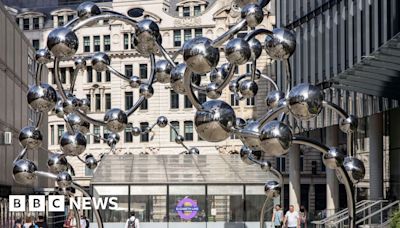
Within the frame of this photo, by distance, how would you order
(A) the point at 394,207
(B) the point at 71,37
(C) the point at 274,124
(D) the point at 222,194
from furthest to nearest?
(D) the point at 222,194 < (A) the point at 394,207 < (B) the point at 71,37 < (C) the point at 274,124

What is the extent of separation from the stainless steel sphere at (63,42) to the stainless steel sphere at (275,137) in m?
3.13

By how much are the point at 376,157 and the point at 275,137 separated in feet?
92.9

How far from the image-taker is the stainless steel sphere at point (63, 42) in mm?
12648

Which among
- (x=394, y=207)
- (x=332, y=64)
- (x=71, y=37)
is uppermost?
(x=332, y=64)

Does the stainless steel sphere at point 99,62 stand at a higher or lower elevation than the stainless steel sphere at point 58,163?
higher

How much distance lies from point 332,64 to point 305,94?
3092 cm

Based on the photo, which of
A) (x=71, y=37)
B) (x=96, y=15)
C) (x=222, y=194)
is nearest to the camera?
(x=71, y=37)

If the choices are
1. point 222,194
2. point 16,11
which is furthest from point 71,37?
point 16,11

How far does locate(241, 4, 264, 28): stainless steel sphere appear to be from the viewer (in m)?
12.0

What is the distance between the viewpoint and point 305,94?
1084 centimetres

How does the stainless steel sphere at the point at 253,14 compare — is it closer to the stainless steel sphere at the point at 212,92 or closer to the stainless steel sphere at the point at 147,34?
the stainless steel sphere at the point at 212,92

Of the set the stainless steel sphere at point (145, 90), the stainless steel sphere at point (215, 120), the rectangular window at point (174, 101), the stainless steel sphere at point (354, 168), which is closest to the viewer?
the stainless steel sphere at point (215, 120)

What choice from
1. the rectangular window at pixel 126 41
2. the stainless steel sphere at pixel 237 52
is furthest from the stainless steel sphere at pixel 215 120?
the rectangular window at pixel 126 41

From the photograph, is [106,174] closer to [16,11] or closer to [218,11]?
[218,11]
